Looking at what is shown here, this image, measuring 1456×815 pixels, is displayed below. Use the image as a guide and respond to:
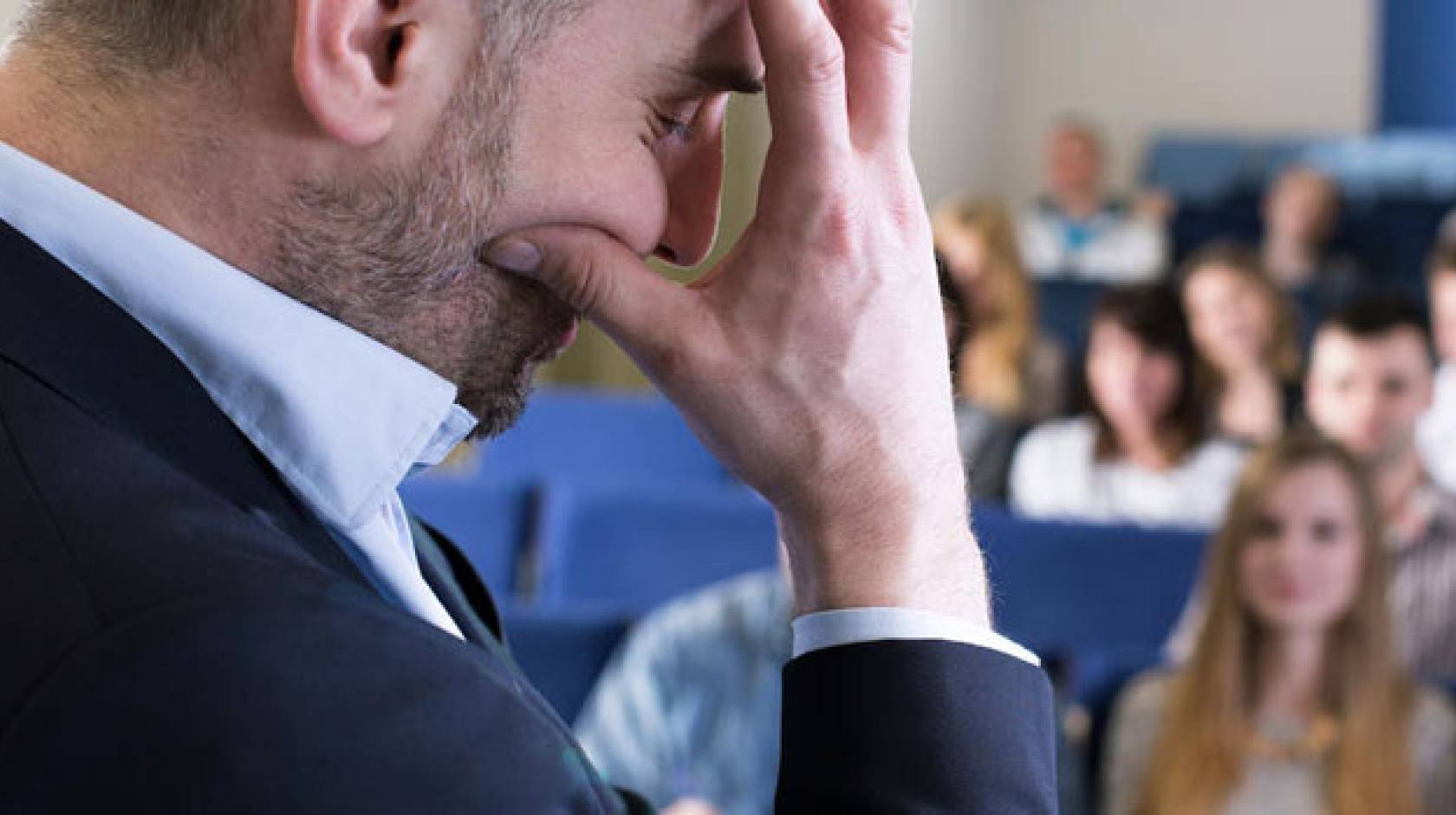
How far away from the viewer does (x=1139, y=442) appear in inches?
185

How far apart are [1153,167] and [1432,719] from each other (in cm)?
945

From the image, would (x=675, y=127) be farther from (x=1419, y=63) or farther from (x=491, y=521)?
(x=1419, y=63)

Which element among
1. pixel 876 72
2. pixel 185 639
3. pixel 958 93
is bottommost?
pixel 958 93

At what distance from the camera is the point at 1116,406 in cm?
468

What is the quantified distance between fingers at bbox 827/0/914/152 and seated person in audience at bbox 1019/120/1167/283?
8.57 meters

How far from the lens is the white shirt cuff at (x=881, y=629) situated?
2.61 ft

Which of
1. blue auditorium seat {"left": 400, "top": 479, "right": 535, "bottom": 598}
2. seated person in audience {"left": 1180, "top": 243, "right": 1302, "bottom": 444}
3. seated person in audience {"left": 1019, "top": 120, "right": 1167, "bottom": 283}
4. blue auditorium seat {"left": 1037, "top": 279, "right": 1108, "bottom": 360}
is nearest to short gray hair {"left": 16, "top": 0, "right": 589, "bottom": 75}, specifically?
blue auditorium seat {"left": 400, "top": 479, "right": 535, "bottom": 598}

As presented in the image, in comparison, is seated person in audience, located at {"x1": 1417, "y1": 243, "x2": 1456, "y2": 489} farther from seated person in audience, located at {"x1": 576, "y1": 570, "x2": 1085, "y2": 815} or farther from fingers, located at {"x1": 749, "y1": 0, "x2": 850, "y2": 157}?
fingers, located at {"x1": 749, "y1": 0, "x2": 850, "y2": 157}

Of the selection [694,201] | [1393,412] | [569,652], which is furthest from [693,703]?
Result: [694,201]

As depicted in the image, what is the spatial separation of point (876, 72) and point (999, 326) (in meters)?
4.88

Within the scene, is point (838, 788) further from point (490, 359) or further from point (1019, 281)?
point (1019, 281)

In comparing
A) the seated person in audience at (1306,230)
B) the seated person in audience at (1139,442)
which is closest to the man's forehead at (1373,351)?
the seated person in audience at (1139,442)

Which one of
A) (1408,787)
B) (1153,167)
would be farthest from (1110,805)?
(1153,167)

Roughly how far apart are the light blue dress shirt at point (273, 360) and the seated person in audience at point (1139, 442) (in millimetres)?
3875
